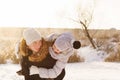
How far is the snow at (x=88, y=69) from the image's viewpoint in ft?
10.3

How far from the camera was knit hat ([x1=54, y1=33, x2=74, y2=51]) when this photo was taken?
5.27 ft

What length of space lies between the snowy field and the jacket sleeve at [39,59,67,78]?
53.3 inches

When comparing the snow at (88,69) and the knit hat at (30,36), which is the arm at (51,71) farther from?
the snow at (88,69)

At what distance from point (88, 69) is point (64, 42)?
1.93 metres

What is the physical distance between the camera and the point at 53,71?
170cm
